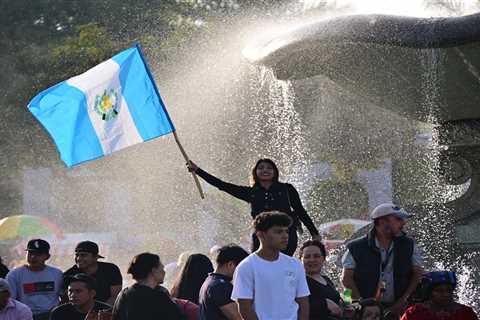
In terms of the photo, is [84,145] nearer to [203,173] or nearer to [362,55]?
[203,173]

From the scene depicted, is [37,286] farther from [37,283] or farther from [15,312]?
[15,312]

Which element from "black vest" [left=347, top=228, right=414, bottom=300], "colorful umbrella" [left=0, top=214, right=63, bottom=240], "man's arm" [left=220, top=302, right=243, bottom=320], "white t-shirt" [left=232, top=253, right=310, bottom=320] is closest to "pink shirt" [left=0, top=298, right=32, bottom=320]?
"man's arm" [left=220, top=302, right=243, bottom=320]

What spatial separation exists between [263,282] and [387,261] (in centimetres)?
188

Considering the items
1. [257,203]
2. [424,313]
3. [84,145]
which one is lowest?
[424,313]

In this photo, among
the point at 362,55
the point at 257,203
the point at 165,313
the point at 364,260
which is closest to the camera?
the point at 165,313

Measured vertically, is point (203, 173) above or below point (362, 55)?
below

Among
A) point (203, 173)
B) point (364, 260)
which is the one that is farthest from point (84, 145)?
point (364, 260)

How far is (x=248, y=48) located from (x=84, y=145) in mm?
1871

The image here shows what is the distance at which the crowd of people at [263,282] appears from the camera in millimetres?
7570

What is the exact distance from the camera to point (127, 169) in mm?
31312

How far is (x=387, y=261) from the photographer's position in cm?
915

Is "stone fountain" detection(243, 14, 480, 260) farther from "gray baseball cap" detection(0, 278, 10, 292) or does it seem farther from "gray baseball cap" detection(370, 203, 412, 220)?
"gray baseball cap" detection(0, 278, 10, 292)

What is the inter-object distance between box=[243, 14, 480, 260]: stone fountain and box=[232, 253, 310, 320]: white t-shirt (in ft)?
12.8

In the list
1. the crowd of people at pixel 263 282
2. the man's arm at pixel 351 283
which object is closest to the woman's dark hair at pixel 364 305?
the crowd of people at pixel 263 282
